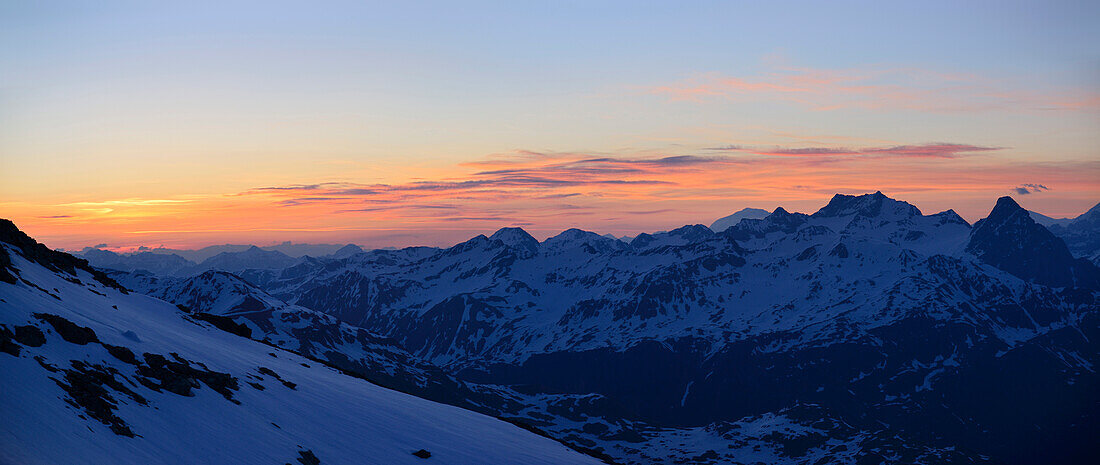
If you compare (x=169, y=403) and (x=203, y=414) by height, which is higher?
(x=169, y=403)

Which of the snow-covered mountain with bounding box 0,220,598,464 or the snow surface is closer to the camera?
the snow surface

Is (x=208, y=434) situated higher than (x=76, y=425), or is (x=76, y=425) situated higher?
(x=76, y=425)

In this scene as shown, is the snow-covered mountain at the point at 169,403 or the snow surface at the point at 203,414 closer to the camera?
the snow surface at the point at 203,414

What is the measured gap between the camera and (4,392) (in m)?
35.7

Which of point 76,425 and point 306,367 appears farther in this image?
point 306,367

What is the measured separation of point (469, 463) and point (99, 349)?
24.9 metres

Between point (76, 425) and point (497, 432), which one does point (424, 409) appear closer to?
point (497, 432)

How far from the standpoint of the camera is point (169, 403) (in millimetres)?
45531

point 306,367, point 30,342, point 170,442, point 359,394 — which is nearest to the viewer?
point 170,442

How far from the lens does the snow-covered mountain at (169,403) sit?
36625 millimetres

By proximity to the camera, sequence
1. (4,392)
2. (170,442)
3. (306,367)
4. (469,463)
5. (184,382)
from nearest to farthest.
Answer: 1. (4,392)
2. (170,442)
3. (184,382)
4. (469,463)
5. (306,367)

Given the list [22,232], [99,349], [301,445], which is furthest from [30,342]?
[22,232]

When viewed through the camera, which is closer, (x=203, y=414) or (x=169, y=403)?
(x=169, y=403)

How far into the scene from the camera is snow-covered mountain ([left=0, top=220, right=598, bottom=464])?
3662cm
